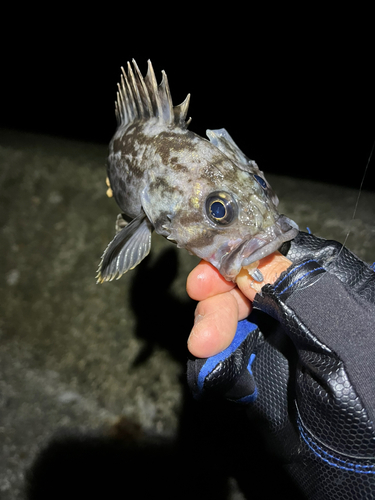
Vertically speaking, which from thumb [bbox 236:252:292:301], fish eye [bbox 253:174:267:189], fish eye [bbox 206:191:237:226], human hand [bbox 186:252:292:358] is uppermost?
fish eye [bbox 253:174:267:189]

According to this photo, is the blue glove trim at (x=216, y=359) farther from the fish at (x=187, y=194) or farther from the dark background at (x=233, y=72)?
the dark background at (x=233, y=72)

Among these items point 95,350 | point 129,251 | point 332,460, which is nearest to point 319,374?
point 332,460

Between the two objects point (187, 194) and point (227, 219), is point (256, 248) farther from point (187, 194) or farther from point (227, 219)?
point (187, 194)

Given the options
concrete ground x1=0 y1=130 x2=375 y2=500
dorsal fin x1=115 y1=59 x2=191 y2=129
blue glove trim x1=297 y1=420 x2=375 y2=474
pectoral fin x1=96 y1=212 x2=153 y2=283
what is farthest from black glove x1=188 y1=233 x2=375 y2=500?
concrete ground x1=0 y1=130 x2=375 y2=500

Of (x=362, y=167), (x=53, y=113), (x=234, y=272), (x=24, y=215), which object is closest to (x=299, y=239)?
(x=234, y=272)

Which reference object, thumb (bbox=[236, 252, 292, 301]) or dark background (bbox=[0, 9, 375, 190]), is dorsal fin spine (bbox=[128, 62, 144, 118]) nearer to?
thumb (bbox=[236, 252, 292, 301])

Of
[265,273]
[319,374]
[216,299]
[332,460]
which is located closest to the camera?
[319,374]
